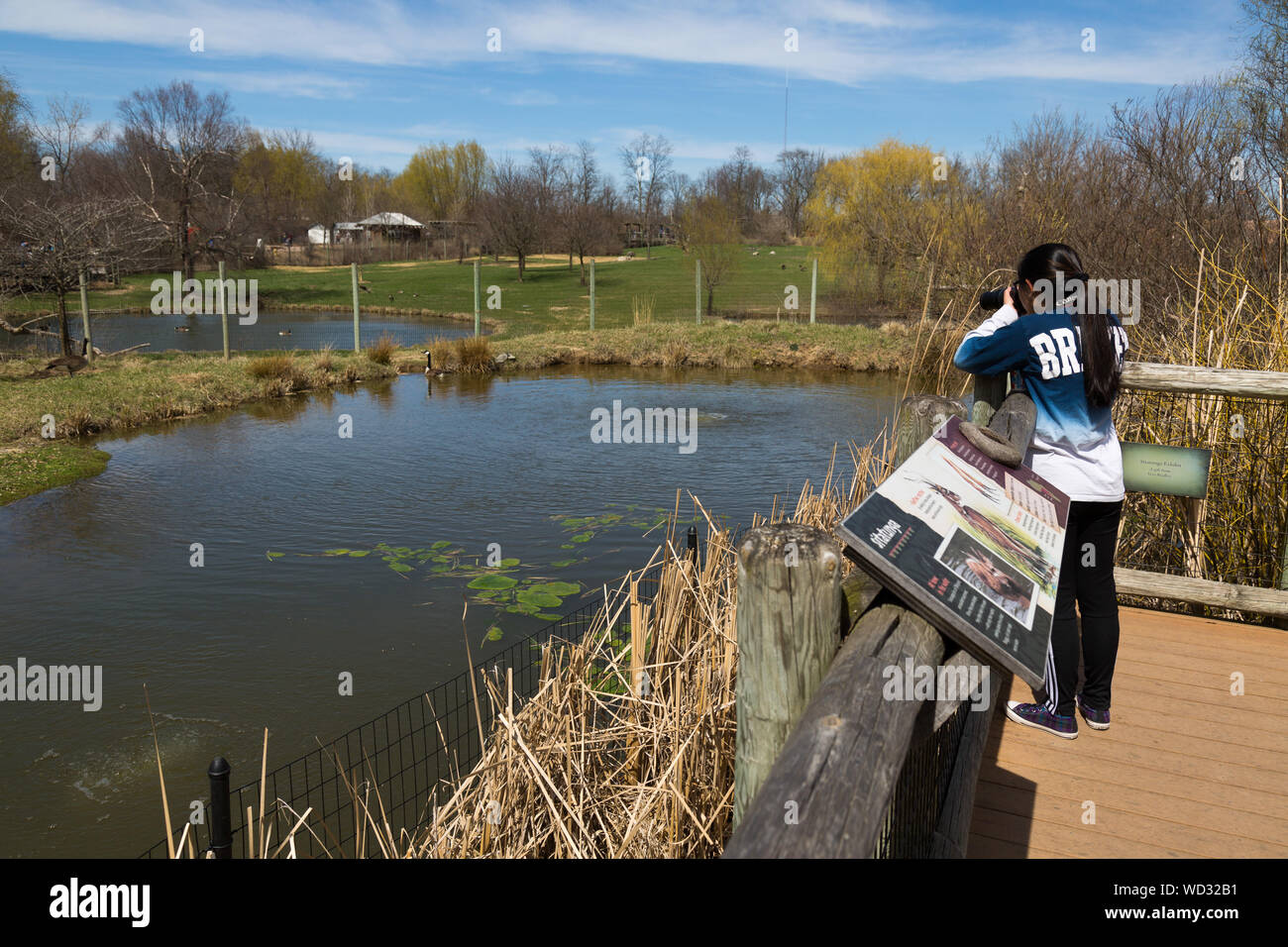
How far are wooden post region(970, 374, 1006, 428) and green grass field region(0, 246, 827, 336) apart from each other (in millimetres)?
24598

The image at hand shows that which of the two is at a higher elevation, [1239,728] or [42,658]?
[1239,728]

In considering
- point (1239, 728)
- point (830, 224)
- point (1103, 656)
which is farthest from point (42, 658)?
point (830, 224)

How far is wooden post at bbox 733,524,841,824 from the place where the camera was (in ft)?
6.08

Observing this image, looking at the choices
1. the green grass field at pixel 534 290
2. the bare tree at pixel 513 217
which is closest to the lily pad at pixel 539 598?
the green grass field at pixel 534 290

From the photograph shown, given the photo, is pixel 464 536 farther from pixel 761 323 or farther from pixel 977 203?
pixel 761 323

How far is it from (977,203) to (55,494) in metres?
16.3

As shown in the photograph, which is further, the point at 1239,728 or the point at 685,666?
the point at 685,666

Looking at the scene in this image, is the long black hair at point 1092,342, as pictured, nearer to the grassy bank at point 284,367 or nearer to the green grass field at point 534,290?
the grassy bank at point 284,367

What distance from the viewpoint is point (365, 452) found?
44.5ft

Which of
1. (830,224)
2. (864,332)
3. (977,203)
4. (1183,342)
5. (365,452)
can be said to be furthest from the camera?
(830,224)

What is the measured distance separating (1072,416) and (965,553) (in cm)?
139

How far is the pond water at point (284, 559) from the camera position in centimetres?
573

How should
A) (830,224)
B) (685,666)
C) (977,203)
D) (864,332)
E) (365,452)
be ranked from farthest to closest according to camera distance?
(830,224) → (864,332) → (977,203) → (365,452) → (685,666)

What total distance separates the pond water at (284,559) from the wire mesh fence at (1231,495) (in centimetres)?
452
